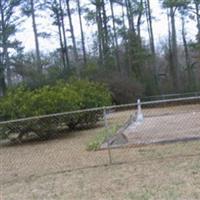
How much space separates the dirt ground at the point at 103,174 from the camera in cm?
680

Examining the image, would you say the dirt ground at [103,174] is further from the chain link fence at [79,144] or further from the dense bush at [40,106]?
the dense bush at [40,106]

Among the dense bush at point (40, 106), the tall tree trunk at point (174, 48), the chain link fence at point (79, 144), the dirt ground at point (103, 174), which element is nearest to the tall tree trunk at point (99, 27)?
the tall tree trunk at point (174, 48)

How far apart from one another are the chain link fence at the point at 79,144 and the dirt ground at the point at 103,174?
0.07ft

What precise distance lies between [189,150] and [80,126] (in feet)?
27.1

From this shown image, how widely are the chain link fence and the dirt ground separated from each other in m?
0.02

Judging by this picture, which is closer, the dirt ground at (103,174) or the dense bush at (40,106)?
the dirt ground at (103,174)

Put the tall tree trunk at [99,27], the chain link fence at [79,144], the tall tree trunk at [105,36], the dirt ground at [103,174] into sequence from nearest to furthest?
the dirt ground at [103,174] → the chain link fence at [79,144] → the tall tree trunk at [105,36] → the tall tree trunk at [99,27]

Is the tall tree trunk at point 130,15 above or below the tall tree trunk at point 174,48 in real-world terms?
above

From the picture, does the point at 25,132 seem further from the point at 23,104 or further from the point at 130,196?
the point at 130,196

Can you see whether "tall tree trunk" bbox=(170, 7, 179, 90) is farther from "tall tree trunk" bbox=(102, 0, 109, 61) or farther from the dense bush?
the dense bush

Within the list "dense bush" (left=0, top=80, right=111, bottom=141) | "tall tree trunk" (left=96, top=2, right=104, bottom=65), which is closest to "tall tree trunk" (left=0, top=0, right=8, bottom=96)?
"tall tree trunk" (left=96, top=2, right=104, bottom=65)

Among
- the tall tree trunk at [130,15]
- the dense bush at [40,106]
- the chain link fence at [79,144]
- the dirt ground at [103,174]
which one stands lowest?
the dirt ground at [103,174]

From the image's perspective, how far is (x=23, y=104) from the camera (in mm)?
14469

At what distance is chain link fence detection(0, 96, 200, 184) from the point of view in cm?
954
